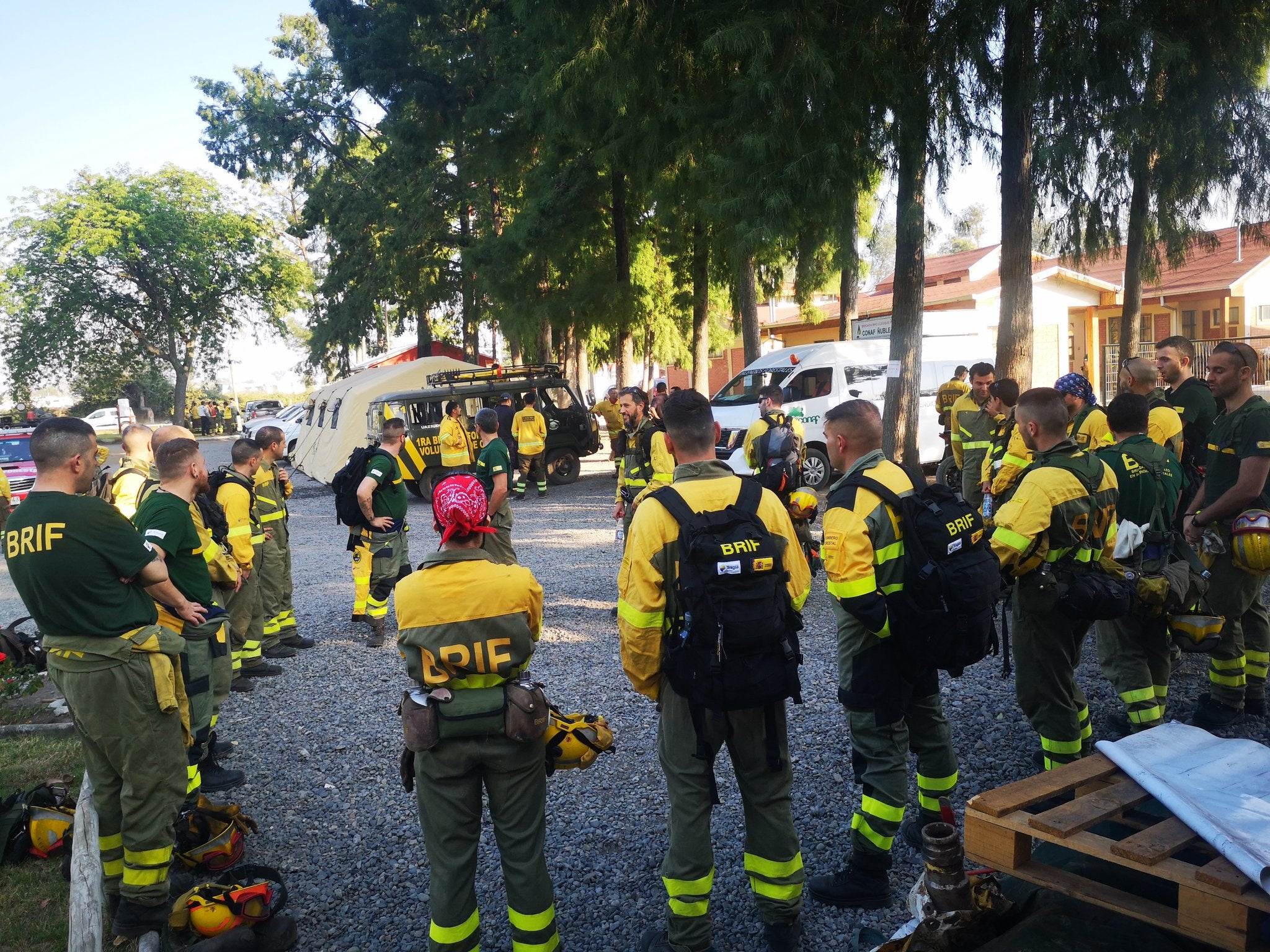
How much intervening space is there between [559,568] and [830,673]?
15.5 ft

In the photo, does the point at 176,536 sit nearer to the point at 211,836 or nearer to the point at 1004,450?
the point at 211,836

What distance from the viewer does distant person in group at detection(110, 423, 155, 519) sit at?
6078 mm

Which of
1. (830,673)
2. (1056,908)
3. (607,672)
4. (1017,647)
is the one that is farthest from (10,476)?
(1056,908)

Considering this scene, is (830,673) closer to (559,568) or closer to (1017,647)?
(1017,647)

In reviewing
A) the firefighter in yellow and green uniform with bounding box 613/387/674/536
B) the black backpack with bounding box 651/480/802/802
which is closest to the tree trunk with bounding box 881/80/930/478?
the firefighter in yellow and green uniform with bounding box 613/387/674/536

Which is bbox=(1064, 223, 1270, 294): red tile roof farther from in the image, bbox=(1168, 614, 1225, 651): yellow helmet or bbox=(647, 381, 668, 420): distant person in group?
bbox=(1168, 614, 1225, 651): yellow helmet

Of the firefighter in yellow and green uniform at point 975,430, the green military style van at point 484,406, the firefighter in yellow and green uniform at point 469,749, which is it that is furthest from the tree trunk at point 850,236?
the firefighter in yellow and green uniform at point 469,749

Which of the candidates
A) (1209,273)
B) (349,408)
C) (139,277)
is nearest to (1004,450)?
(349,408)

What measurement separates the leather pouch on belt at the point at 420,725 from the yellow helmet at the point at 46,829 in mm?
2556

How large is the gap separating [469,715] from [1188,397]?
6.33m

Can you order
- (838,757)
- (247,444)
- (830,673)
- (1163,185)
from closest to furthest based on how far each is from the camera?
1. (838,757)
2. (830,673)
3. (247,444)
4. (1163,185)

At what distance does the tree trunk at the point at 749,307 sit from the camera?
54.1ft

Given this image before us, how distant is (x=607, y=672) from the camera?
680cm

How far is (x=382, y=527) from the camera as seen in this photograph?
7875 millimetres
